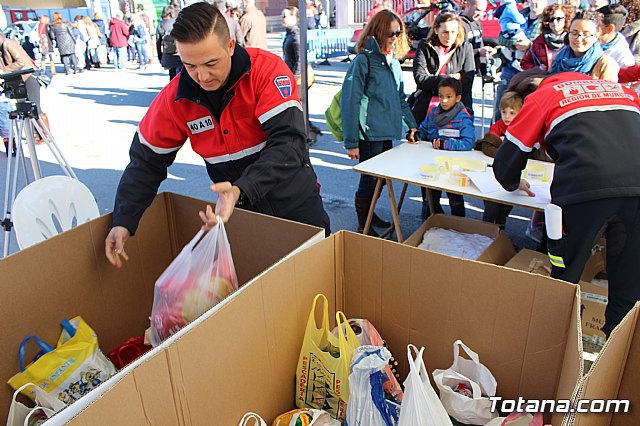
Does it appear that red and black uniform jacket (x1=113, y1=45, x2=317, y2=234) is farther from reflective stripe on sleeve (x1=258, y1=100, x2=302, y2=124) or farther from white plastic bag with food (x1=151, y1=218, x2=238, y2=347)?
white plastic bag with food (x1=151, y1=218, x2=238, y2=347)

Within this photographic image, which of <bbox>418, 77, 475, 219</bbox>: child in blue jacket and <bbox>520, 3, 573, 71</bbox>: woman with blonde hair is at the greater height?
<bbox>520, 3, 573, 71</bbox>: woman with blonde hair

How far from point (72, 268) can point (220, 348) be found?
0.68m

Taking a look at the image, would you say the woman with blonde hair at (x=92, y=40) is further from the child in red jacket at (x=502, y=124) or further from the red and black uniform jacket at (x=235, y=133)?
the red and black uniform jacket at (x=235, y=133)

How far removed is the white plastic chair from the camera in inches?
69.2

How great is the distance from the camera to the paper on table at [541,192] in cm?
228

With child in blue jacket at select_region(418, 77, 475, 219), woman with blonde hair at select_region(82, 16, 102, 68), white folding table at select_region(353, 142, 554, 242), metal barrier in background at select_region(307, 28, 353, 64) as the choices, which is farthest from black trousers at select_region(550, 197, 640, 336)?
woman with blonde hair at select_region(82, 16, 102, 68)

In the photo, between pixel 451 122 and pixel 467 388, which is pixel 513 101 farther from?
pixel 467 388

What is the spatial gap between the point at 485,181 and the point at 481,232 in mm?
318

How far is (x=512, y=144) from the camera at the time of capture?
6.49 ft

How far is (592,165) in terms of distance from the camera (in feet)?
5.50

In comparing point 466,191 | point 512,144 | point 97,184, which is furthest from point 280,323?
point 97,184

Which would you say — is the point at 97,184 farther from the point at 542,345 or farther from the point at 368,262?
the point at 542,345

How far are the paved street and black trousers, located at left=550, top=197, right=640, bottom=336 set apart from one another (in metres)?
1.49

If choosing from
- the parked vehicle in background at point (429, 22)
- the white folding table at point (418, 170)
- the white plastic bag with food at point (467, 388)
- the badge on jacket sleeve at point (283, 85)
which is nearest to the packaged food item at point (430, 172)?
the white folding table at point (418, 170)
